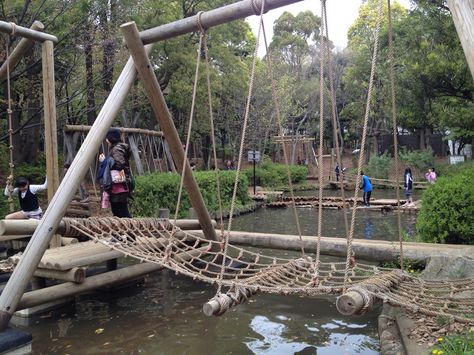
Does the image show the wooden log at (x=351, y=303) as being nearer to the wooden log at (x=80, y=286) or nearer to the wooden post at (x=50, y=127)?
the wooden log at (x=80, y=286)

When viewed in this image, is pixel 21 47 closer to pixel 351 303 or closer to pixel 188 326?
pixel 188 326

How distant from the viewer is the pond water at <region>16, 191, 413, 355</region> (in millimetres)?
4297

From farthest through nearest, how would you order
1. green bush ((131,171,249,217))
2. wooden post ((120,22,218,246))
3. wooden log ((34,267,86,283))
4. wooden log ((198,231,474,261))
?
1. green bush ((131,171,249,217))
2. wooden log ((198,231,474,261))
3. wooden log ((34,267,86,283))
4. wooden post ((120,22,218,246))

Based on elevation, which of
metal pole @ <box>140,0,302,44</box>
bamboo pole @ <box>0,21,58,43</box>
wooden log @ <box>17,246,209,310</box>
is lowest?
wooden log @ <box>17,246,209,310</box>

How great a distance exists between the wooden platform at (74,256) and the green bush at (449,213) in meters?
3.88

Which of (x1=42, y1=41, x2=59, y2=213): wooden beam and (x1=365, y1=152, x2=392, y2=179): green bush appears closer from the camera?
(x1=42, y1=41, x2=59, y2=213): wooden beam

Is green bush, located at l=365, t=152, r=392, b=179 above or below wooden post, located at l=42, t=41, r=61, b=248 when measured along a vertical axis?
below

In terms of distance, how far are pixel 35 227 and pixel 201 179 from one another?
9231mm

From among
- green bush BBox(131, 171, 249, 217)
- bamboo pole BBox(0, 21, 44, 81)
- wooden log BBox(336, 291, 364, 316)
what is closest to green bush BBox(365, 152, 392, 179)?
green bush BBox(131, 171, 249, 217)

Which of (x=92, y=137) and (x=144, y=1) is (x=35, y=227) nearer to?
(x=92, y=137)

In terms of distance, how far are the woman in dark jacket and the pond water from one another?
1.18m

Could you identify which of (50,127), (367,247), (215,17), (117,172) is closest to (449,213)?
(367,247)

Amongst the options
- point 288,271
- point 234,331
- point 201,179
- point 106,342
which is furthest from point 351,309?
point 201,179

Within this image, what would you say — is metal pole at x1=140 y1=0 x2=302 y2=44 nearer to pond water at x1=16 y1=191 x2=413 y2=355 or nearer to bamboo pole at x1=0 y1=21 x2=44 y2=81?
bamboo pole at x1=0 y1=21 x2=44 y2=81
